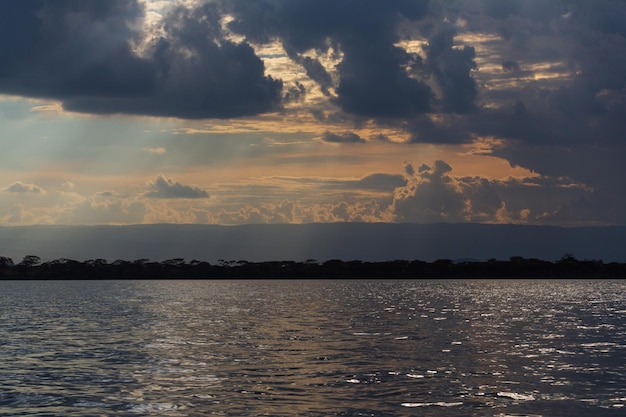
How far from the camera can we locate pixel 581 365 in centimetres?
5700

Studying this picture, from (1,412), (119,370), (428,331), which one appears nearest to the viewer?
(1,412)

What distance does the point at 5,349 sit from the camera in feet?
221

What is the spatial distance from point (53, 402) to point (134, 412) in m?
5.04

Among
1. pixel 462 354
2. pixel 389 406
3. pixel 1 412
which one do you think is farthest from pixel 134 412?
pixel 462 354

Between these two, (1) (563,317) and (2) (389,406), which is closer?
(2) (389,406)

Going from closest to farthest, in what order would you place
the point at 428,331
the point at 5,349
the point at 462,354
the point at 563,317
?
the point at 462,354 → the point at 5,349 → the point at 428,331 → the point at 563,317

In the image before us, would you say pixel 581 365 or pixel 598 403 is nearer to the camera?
pixel 598 403

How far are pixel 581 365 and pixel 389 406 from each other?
21777 mm

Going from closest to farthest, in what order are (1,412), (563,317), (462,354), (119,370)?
1. (1,412)
2. (119,370)
3. (462,354)
4. (563,317)

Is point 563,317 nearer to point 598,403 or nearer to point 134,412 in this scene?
point 598,403

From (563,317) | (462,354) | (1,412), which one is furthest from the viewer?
(563,317)

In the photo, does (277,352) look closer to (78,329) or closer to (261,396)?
(261,396)

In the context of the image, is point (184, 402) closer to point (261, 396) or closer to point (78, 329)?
point (261, 396)

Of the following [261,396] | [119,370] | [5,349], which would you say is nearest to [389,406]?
[261,396]
